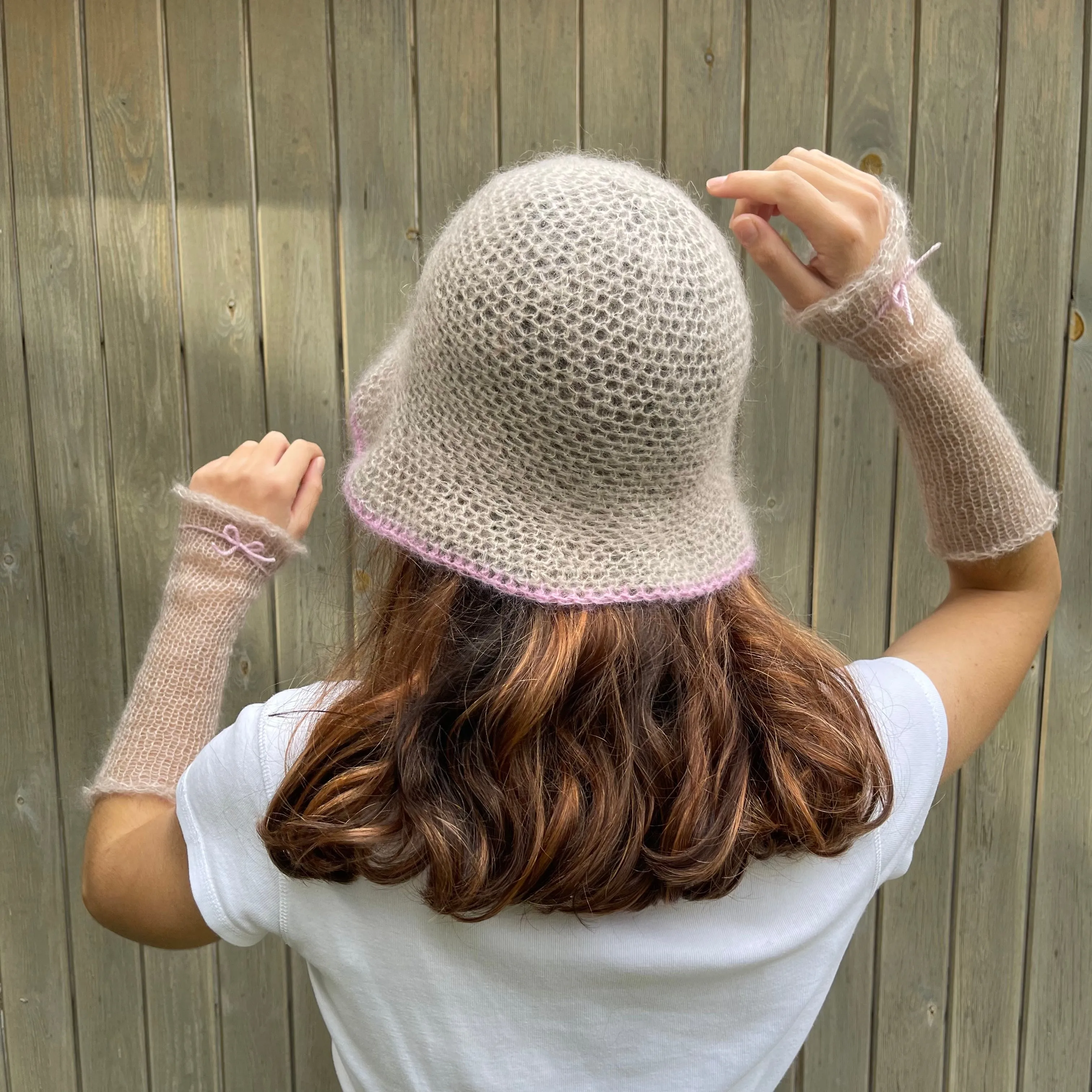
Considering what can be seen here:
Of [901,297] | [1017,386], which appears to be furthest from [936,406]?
[1017,386]

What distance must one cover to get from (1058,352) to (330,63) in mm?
1256

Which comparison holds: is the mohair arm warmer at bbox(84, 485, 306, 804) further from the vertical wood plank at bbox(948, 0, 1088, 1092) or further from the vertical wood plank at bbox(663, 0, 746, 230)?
the vertical wood plank at bbox(948, 0, 1088, 1092)

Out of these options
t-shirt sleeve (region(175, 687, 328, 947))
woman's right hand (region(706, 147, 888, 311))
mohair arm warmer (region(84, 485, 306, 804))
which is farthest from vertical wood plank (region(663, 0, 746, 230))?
t-shirt sleeve (region(175, 687, 328, 947))

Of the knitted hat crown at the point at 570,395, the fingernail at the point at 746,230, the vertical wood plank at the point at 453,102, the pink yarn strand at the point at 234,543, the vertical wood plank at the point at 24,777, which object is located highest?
the vertical wood plank at the point at 453,102

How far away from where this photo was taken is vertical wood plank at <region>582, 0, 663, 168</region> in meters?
1.31

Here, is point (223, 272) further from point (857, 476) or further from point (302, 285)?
point (857, 476)

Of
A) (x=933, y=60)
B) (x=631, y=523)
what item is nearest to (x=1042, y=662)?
(x=933, y=60)

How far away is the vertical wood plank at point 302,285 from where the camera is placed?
1.35m

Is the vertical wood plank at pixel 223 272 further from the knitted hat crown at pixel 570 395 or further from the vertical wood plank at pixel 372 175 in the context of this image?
the knitted hat crown at pixel 570 395

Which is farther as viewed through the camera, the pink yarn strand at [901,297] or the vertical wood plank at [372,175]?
the vertical wood plank at [372,175]

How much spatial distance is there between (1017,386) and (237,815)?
133cm

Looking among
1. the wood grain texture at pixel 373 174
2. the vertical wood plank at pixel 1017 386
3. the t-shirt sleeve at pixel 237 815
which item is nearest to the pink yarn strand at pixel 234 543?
the t-shirt sleeve at pixel 237 815

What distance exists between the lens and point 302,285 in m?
1.43

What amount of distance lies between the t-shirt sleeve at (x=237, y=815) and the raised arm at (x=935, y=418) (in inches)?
25.2
